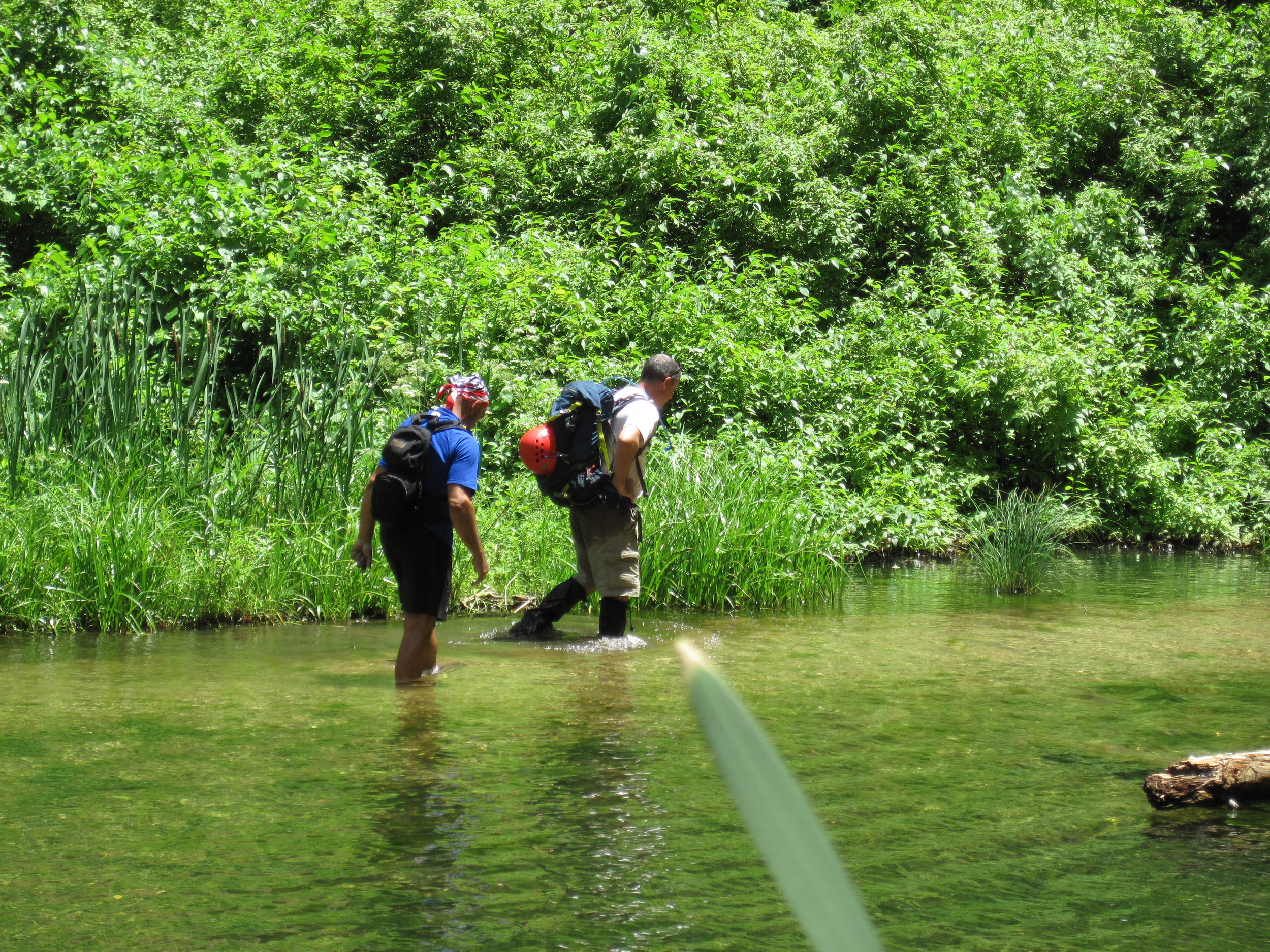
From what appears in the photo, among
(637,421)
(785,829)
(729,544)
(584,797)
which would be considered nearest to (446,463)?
(637,421)

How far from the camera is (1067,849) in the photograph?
3.74m

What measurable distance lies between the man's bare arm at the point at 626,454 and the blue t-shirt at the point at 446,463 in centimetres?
129

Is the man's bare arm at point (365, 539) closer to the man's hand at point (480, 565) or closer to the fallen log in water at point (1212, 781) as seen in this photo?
the man's hand at point (480, 565)

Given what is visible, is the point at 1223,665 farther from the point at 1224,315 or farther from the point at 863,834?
the point at 1224,315

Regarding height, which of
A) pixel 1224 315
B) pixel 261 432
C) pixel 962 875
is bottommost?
pixel 962 875

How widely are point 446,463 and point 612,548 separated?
184cm

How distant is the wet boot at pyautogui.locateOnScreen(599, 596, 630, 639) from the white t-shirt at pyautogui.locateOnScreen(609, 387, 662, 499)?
0.70 metres

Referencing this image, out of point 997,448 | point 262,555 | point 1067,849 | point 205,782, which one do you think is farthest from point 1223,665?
point 997,448

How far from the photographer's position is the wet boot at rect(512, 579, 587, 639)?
7.79m

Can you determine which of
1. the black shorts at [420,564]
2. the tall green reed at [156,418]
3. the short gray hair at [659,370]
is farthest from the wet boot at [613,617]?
the tall green reed at [156,418]

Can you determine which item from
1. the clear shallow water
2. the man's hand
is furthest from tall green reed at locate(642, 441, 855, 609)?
the man's hand

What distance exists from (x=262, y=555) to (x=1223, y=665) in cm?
625

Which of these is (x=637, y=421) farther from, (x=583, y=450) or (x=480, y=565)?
(x=480, y=565)

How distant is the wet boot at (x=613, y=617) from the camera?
7.54m
